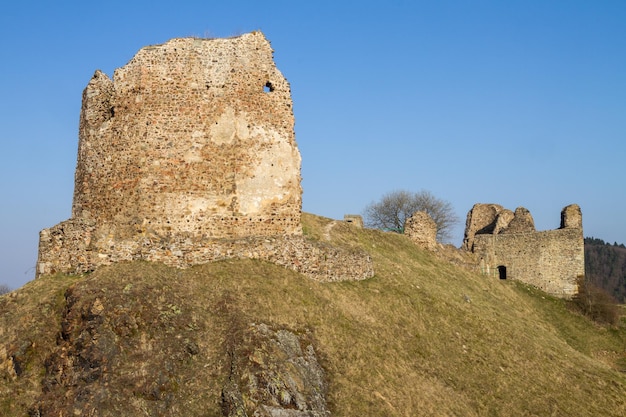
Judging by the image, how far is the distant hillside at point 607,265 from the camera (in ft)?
326

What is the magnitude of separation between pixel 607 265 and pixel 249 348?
356ft

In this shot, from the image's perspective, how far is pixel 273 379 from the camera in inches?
533

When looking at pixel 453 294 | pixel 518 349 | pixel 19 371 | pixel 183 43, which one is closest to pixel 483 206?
pixel 453 294

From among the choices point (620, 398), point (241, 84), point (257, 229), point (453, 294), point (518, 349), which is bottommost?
point (620, 398)

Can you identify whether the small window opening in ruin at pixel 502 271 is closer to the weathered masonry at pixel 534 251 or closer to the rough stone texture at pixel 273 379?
the weathered masonry at pixel 534 251

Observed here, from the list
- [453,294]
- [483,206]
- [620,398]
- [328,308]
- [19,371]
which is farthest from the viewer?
[483,206]

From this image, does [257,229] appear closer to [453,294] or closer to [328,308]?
[328,308]

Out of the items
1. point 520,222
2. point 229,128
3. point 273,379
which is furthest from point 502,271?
point 273,379

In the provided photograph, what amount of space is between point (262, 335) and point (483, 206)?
31.7 m

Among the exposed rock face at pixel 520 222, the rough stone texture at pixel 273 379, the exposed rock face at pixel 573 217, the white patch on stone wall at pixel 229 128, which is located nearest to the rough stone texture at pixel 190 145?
the white patch on stone wall at pixel 229 128

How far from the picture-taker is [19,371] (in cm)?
1397

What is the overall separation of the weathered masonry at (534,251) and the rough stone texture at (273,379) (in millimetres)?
25619

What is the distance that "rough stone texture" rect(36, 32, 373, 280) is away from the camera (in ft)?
57.6

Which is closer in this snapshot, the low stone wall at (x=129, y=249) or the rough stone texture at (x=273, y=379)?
the rough stone texture at (x=273, y=379)
